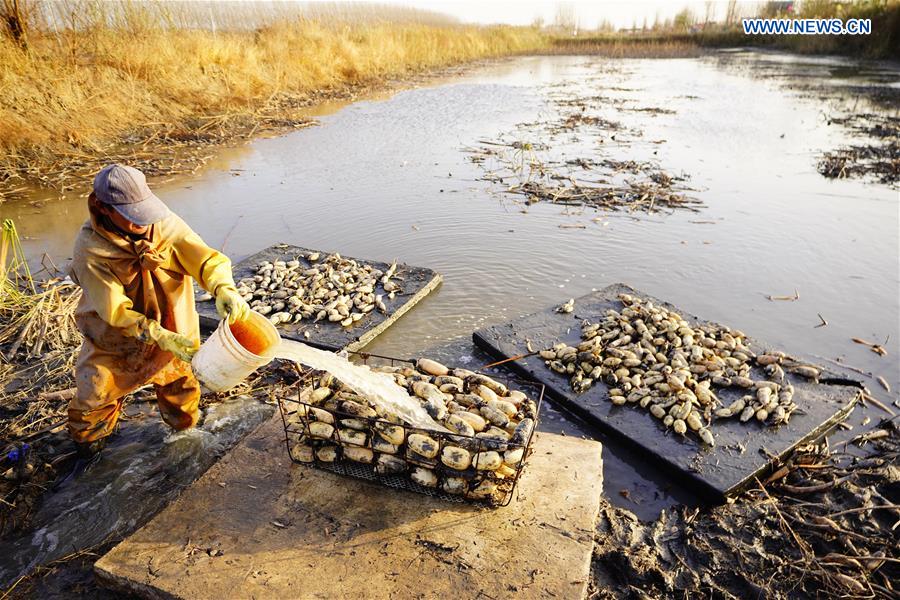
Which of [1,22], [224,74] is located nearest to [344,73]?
[224,74]

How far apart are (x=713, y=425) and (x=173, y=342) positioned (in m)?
3.82

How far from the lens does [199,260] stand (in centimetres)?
309

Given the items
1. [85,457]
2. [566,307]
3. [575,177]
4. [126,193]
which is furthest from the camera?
[575,177]

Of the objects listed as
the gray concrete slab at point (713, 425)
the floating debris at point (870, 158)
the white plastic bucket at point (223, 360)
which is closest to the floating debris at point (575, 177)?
the floating debris at point (870, 158)

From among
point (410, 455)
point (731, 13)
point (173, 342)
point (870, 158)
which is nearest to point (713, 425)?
point (410, 455)

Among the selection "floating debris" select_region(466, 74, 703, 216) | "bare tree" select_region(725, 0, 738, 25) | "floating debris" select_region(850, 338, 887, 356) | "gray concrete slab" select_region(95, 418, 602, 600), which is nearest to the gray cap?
"gray concrete slab" select_region(95, 418, 602, 600)

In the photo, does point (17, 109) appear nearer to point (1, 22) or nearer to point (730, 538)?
point (1, 22)

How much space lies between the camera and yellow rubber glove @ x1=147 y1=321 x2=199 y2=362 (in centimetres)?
285

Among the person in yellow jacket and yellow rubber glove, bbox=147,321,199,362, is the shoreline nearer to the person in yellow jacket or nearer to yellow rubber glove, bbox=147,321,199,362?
the person in yellow jacket

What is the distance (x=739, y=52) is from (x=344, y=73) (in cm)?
3005

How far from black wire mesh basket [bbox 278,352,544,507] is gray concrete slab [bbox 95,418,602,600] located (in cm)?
8

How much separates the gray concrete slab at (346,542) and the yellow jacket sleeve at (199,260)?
1125 mm

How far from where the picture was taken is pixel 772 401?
4078 millimetres

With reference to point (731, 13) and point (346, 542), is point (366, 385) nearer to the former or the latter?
point (346, 542)
